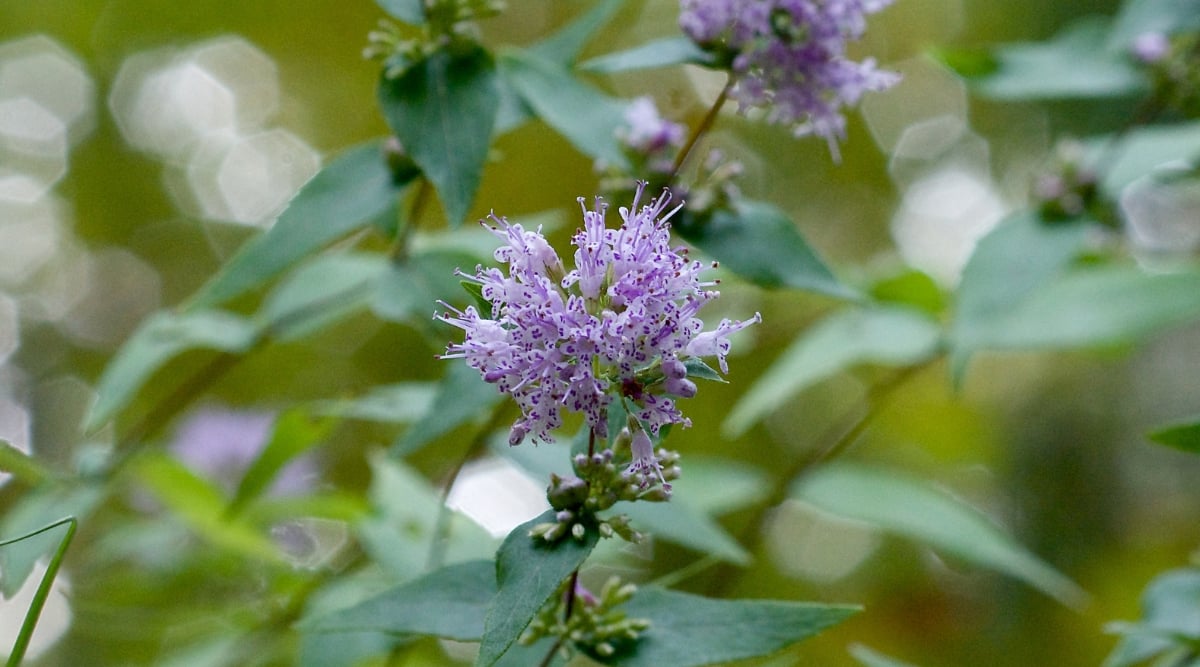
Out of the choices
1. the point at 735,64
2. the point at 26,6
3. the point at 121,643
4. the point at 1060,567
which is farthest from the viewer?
the point at 26,6

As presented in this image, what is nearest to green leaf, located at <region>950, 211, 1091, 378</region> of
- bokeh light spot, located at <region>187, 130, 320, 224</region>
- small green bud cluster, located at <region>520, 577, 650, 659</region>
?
small green bud cluster, located at <region>520, 577, 650, 659</region>

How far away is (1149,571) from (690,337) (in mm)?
2806

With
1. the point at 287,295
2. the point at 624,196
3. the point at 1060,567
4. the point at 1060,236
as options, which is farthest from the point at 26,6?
the point at 1060,567

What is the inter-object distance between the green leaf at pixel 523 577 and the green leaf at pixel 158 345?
866 mm

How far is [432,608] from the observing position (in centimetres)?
82

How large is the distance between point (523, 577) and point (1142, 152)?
142 cm

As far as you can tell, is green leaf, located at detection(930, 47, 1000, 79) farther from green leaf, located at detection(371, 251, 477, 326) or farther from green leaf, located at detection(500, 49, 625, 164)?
green leaf, located at detection(371, 251, 477, 326)

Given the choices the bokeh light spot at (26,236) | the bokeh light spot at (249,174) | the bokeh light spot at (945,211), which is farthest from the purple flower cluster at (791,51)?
the bokeh light spot at (26,236)

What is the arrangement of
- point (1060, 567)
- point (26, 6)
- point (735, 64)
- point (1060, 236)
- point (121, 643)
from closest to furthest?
point (735, 64)
point (1060, 236)
point (121, 643)
point (1060, 567)
point (26, 6)

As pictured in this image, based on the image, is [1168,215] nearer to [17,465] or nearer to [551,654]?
[551,654]

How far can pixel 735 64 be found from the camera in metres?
1.06

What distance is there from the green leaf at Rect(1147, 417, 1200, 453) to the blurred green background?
213 cm

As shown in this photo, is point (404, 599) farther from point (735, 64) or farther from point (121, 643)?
point (121, 643)

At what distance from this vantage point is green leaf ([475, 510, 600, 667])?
677mm
